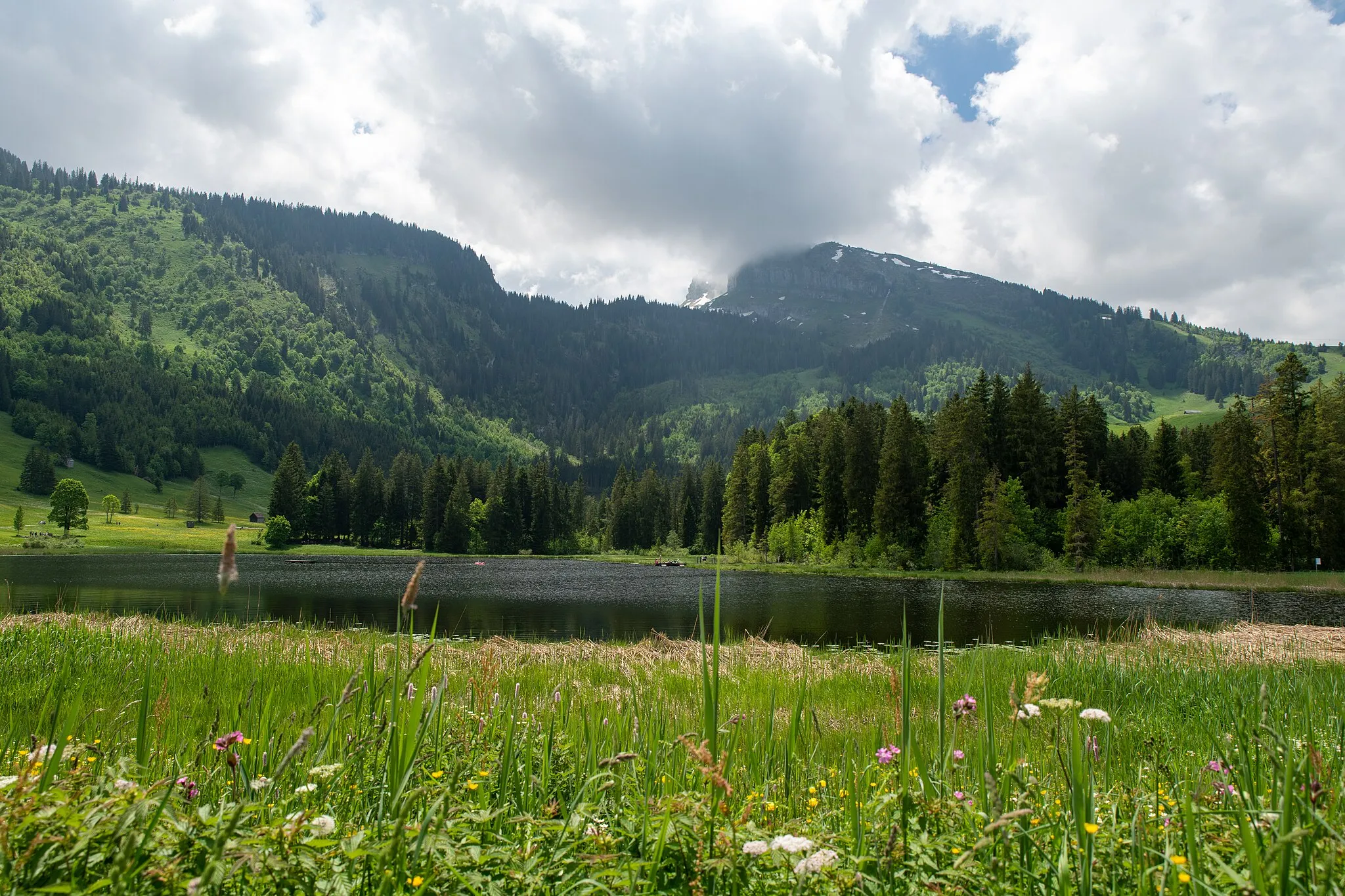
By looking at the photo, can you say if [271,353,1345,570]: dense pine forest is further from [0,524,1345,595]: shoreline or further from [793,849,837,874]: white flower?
[793,849,837,874]: white flower

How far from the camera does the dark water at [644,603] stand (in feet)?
94.8

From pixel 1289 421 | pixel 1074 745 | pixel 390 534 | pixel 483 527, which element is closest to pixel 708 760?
Answer: pixel 1074 745

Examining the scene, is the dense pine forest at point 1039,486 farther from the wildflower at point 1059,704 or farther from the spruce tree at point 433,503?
the wildflower at point 1059,704

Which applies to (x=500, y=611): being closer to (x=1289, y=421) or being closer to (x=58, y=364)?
(x=1289, y=421)

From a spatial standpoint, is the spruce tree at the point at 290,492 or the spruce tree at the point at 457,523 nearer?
the spruce tree at the point at 290,492

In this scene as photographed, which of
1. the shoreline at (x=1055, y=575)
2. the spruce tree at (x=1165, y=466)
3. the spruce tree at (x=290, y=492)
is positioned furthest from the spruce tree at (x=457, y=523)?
the spruce tree at (x=1165, y=466)

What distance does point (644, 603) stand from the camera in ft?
137

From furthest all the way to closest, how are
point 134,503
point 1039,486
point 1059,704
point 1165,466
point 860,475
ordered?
point 134,503
point 1165,466
point 860,475
point 1039,486
point 1059,704

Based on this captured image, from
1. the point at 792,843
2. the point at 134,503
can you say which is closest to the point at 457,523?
the point at 134,503

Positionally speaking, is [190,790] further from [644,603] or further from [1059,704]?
[644,603]

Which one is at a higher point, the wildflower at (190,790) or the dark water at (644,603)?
the wildflower at (190,790)

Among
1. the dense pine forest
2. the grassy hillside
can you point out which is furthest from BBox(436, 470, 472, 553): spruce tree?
the dense pine forest

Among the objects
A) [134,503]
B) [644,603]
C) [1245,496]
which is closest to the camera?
[644,603]

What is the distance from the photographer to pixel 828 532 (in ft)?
253
